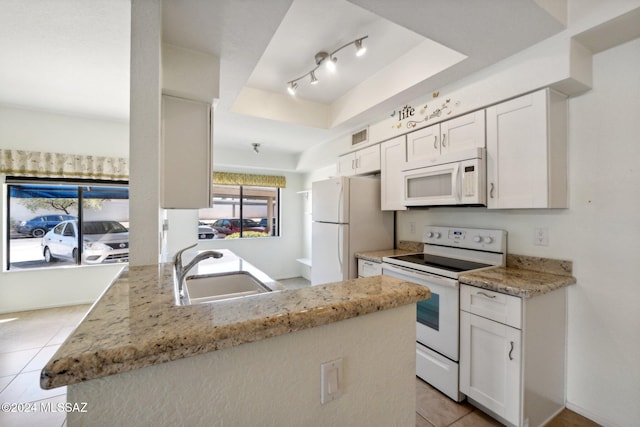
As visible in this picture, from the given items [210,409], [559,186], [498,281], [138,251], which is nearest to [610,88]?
[559,186]

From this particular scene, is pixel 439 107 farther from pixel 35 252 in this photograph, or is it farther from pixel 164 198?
pixel 35 252

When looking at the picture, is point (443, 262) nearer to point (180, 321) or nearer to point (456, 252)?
point (456, 252)

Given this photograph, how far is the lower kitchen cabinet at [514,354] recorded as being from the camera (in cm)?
159

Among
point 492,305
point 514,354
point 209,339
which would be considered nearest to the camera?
point 209,339

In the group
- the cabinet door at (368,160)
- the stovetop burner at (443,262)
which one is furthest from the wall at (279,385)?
the cabinet door at (368,160)

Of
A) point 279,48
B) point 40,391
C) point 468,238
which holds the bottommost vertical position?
point 40,391

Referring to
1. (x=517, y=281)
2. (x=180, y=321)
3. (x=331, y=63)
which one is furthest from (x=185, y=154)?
(x=517, y=281)

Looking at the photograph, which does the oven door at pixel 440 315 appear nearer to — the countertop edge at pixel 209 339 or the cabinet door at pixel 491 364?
the cabinet door at pixel 491 364

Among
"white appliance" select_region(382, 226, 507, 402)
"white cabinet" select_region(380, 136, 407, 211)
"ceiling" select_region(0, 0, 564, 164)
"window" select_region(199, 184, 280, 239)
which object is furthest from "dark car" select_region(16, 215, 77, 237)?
"white appliance" select_region(382, 226, 507, 402)

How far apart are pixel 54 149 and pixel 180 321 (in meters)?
4.53

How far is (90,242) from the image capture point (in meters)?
3.96

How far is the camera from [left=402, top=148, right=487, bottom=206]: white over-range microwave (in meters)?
2.06

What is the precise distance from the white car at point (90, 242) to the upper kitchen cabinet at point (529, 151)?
14.4 feet

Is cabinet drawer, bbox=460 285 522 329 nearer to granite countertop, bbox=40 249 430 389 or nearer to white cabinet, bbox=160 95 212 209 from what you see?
granite countertop, bbox=40 249 430 389
